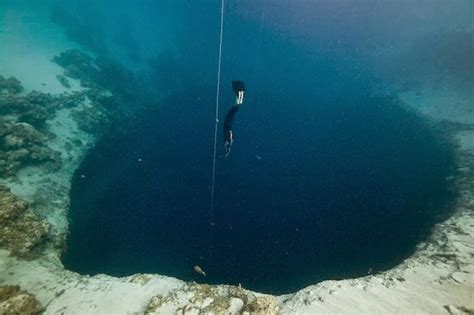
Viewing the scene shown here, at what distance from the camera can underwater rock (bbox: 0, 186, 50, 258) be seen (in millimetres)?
7527

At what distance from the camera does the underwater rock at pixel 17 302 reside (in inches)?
223

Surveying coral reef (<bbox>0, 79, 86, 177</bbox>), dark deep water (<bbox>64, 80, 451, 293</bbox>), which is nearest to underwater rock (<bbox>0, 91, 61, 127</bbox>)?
coral reef (<bbox>0, 79, 86, 177</bbox>)

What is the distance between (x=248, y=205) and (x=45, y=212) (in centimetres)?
687

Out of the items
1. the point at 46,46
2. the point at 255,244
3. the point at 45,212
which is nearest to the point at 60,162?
the point at 45,212

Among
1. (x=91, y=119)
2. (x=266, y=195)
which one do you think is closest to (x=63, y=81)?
(x=91, y=119)

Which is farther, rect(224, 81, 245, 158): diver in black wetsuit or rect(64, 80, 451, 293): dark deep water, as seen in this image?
rect(64, 80, 451, 293): dark deep water

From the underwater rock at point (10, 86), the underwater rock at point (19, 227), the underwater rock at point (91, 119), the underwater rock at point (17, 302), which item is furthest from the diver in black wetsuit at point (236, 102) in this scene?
the underwater rock at point (10, 86)

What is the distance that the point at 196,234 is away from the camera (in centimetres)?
950

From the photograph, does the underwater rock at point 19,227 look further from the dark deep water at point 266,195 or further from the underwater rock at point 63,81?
the underwater rock at point 63,81

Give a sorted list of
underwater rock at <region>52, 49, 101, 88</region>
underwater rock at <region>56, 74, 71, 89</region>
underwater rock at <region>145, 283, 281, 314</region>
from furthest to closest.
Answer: underwater rock at <region>52, 49, 101, 88</region> < underwater rock at <region>56, 74, 71, 89</region> < underwater rock at <region>145, 283, 281, 314</region>

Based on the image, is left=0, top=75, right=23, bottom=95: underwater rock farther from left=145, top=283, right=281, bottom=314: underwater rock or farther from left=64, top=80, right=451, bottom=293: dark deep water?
left=145, top=283, right=281, bottom=314: underwater rock

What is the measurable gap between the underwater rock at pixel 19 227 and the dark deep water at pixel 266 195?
1.08 m

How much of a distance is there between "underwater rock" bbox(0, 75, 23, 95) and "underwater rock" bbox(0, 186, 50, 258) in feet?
32.6

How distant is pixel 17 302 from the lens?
586cm
